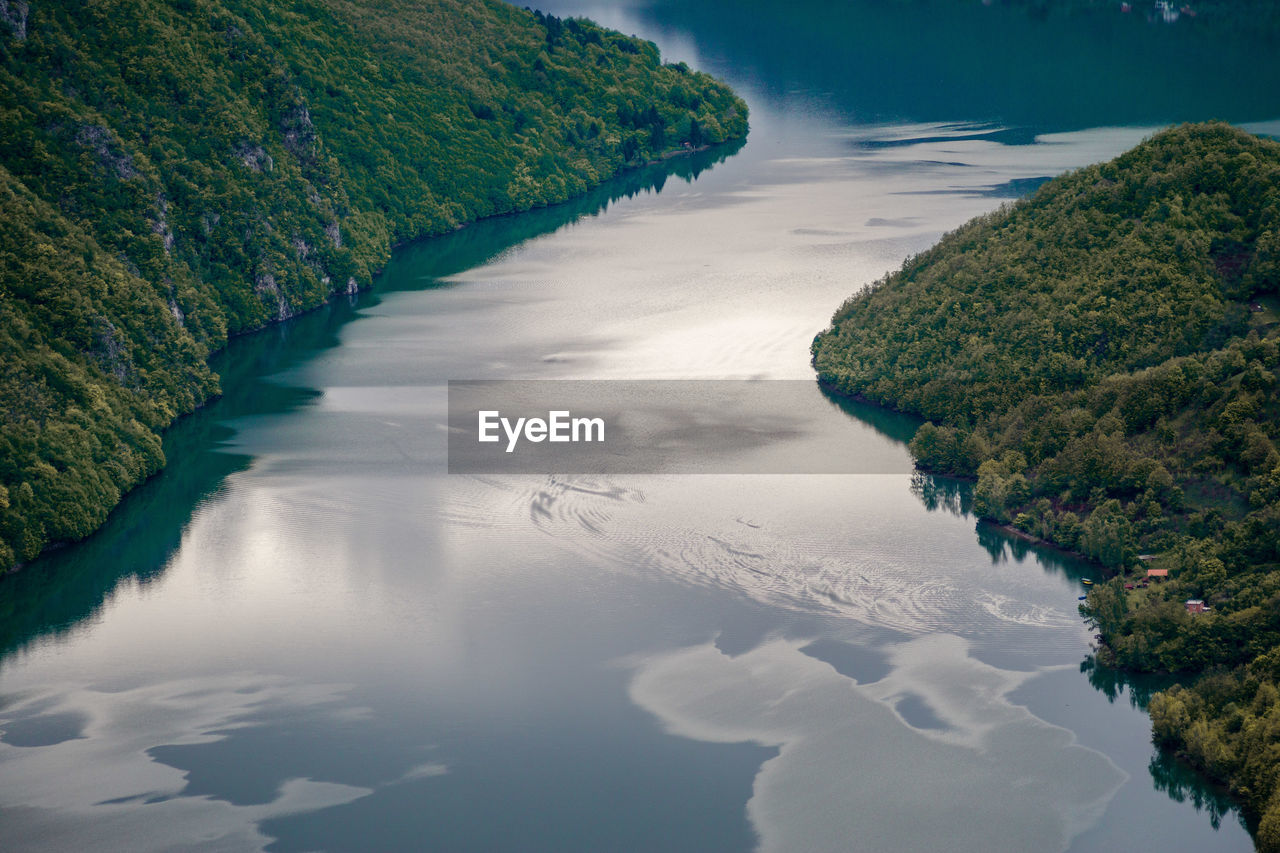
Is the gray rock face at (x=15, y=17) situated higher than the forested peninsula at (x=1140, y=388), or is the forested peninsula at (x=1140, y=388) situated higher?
the gray rock face at (x=15, y=17)

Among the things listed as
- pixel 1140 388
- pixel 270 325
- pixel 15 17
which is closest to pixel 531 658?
pixel 1140 388

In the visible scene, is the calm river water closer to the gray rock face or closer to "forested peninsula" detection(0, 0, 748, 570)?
"forested peninsula" detection(0, 0, 748, 570)

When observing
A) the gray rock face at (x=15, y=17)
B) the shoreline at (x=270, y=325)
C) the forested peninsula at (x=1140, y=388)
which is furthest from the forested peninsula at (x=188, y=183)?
the forested peninsula at (x=1140, y=388)

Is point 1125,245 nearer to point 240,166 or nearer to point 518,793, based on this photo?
point 518,793

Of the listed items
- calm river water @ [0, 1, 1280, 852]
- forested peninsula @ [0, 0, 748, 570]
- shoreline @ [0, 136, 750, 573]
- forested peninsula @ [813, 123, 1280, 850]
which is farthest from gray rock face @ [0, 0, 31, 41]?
forested peninsula @ [813, 123, 1280, 850]

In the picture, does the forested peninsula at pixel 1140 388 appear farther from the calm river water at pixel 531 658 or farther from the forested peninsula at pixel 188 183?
the forested peninsula at pixel 188 183

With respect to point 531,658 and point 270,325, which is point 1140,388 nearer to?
point 531,658
